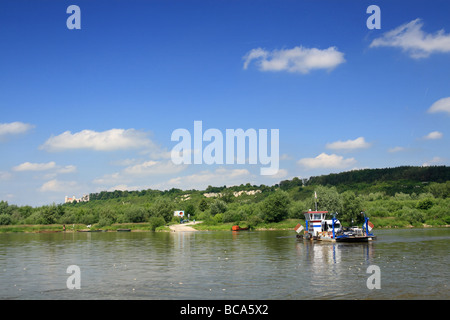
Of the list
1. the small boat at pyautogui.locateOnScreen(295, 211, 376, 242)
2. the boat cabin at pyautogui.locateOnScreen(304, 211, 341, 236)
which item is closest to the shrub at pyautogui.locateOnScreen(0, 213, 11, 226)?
the small boat at pyautogui.locateOnScreen(295, 211, 376, 242)

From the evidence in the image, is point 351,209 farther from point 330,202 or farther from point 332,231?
point 332,231

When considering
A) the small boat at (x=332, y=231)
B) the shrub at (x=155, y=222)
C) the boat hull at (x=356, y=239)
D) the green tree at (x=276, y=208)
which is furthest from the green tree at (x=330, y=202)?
the shrub at (x=155, y=222)

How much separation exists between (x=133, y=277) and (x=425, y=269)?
82.5 ft

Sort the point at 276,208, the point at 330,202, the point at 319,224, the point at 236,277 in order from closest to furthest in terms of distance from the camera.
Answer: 1. the point at 236,277
2. the point at 319,224
3. the point at 330,202
4. the point at 276,208

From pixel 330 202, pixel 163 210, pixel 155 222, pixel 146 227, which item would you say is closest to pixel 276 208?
pixel 330 202

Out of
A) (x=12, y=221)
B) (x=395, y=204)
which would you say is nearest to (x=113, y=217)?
(x=12, y=221)

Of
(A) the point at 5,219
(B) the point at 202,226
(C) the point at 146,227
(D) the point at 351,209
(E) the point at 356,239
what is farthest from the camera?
(A) the point at 5,219

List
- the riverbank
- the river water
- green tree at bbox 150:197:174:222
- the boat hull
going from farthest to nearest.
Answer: green tree at bbox 150:197:174:222 < the riverbank < the boat hull < the river water

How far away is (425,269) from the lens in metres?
34.6

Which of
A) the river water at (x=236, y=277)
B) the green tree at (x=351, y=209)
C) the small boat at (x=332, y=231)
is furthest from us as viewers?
the green tree at (x=351, y=209)

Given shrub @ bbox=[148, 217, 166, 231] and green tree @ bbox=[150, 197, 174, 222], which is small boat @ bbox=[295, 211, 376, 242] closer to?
shrub @ bbox=[148, 217, 166, 231]

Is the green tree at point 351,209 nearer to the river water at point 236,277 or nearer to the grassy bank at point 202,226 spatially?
the grassy bank at point 202,226

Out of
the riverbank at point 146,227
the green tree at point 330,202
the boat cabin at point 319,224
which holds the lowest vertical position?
the riverbank at point 146,227
